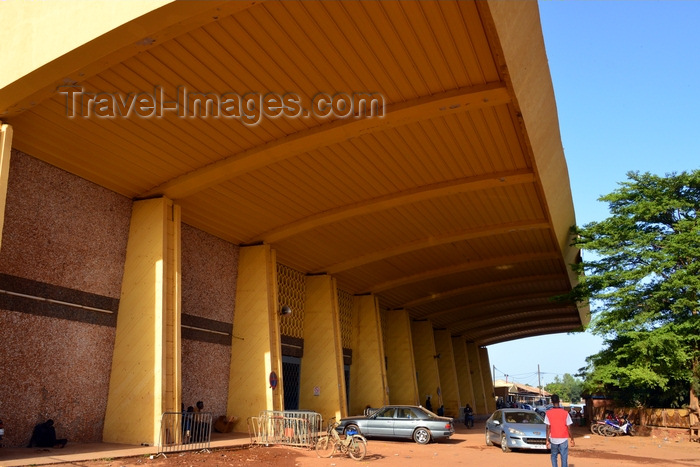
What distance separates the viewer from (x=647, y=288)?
2347 centimetres

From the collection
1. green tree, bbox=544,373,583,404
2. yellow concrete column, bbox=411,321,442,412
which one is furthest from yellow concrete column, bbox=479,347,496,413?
green tree, bbox=544,373,583,404

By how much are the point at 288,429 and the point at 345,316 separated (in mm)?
13040

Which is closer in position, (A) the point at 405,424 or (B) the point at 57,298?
(B) the point at 57,298

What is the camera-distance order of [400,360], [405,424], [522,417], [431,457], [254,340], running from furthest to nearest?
[400,360]
[254,340]
[405,424]
[522,417]
[431,457]

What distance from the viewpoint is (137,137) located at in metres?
13.6

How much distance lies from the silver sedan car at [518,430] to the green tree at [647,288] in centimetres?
718

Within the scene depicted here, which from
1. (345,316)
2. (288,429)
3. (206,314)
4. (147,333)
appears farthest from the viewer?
(345,316)

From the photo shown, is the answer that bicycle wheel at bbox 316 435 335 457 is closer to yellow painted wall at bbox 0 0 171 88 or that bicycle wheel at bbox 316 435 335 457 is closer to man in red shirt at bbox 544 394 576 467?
man in red shirt at bbox 544 394 576 467

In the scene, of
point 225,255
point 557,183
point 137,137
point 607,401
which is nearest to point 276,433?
point 225,255

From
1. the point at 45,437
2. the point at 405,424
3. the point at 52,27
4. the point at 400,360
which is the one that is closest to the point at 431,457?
the point at 405,424

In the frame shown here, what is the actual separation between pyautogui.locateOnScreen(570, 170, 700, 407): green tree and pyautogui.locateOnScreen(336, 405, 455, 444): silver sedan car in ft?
27.6

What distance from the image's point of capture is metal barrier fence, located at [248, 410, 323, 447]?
1571 centimetres

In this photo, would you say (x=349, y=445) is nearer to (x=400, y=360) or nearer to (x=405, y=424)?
(x=405, y=424)

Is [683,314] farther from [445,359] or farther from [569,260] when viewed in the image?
[445,359]
